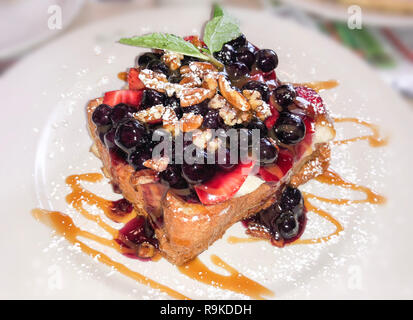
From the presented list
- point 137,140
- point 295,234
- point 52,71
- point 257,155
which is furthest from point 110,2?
point 295,234

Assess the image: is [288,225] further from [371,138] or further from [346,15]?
[346,15]

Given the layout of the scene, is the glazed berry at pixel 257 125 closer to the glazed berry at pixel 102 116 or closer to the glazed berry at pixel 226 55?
the glazed berry at pixel 226 55

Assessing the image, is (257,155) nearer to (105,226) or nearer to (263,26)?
(105,226)

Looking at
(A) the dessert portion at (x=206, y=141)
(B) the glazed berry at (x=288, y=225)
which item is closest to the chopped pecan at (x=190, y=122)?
(A) the dessert portion at (x=206, y=141)

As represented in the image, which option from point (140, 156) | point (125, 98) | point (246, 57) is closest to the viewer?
point (140, 156)

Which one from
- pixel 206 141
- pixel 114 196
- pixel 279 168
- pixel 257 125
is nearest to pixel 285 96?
pixel 257 125

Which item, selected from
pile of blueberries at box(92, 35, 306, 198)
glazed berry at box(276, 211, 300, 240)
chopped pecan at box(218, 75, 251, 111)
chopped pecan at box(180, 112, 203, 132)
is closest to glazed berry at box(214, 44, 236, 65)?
pile of blueberries at box(92, 35, 306, 198)
